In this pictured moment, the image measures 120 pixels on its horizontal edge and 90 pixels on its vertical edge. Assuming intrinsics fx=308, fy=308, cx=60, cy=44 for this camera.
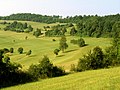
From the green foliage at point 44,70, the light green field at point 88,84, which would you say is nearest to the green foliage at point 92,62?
the green foliage at point 44,70

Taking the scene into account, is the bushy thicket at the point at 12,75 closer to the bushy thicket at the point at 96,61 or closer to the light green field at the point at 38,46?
the bushy thicket at the point at 96,61

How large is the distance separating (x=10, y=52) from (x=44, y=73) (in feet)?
292

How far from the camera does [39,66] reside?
58.6 metres

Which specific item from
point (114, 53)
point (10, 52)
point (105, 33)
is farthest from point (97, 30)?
point (114, 53)

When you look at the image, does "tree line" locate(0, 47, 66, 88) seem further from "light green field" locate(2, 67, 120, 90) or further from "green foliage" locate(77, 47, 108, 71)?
"light green field" locate(2, 67, 120, 90)

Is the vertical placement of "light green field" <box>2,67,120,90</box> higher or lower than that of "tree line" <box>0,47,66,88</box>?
higher

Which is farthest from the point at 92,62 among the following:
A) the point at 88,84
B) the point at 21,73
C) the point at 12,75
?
the point at 88,84

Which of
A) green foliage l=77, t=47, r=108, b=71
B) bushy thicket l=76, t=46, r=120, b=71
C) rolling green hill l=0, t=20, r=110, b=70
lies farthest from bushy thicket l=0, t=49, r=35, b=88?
rolling green hill l=0, t=20, r=110, b=70

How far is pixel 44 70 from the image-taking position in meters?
58.9

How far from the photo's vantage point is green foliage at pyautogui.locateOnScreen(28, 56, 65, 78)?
5781 centimetres

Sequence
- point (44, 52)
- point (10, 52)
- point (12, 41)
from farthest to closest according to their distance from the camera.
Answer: point (12, 41) < point (10, 52) < point (44, 52)

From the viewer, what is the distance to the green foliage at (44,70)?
5781cm

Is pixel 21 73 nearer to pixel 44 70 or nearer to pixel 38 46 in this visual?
pixel 44 70

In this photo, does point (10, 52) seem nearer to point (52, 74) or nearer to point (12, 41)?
point (12, 41)
